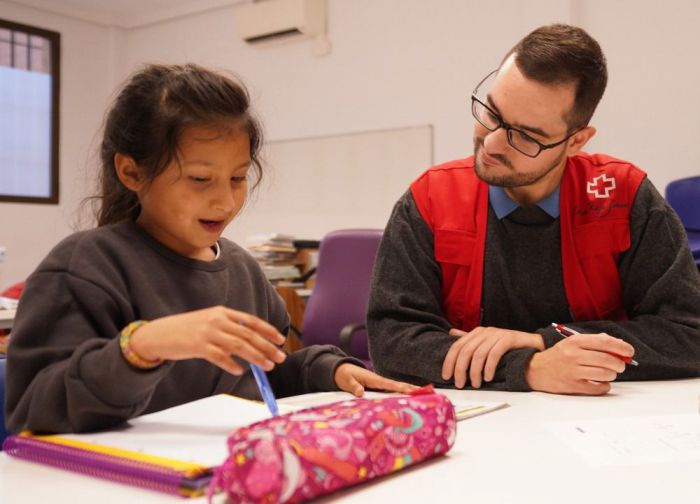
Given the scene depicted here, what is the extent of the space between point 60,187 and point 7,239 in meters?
0.62

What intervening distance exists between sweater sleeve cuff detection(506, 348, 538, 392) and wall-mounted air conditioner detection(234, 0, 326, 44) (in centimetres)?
395

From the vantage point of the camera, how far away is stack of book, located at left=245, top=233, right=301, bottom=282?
14.3 ft

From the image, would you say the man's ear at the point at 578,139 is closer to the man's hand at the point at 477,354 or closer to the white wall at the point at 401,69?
the man's hand at the point at 477,354

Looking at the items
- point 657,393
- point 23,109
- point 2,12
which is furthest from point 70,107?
Answer: point 657,393

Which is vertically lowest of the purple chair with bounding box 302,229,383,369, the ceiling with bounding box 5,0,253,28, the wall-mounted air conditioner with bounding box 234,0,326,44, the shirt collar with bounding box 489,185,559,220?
the purple chair with bounding box 302,229,383,369

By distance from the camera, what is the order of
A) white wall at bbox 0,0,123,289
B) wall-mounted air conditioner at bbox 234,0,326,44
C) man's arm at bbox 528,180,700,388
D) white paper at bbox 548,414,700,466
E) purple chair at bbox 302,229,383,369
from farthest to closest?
white wall at bbox 0,0,123,289, wall-mounted air conditioner at bbox 234,0,326,44, purple chair at bbox 302,229,383,369, man's arm at bbox 528,180,700,388, white paper at bbox 548,414,700,466

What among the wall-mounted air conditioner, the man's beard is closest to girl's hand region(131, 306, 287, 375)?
the man's beard

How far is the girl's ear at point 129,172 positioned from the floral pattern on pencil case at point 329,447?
516 mm

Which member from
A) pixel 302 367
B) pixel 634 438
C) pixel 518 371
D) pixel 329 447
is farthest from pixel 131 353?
pixel 518 371

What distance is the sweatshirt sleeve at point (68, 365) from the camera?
2.68 ft

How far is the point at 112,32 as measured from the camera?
6109 millimetres

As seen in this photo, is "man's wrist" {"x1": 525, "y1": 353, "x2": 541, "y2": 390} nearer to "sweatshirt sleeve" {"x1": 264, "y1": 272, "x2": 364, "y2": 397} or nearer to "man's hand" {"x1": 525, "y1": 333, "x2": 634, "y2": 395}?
"man's hand" {"x1": 525, "y1": 333, "x2": 634, "y2": 395}

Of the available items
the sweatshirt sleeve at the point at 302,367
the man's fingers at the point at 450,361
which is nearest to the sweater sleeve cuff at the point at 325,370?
the sweatshirt sleeve at the point at 302,367

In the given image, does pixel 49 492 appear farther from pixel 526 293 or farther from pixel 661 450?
pixel 526 293
